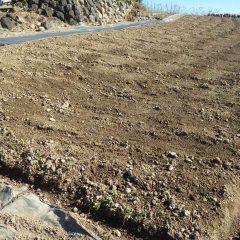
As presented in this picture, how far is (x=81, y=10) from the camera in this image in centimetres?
1461

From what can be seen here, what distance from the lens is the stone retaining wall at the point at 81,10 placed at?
1352cm

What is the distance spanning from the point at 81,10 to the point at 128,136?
35.4 feet

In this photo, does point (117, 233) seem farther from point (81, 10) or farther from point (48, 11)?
point (81, 10)

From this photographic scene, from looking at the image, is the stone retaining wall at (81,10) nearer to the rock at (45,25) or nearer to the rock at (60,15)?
the rock at (60,15)

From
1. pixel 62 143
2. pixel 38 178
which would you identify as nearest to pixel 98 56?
pixel 62 143

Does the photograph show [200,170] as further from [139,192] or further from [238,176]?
[139,192]

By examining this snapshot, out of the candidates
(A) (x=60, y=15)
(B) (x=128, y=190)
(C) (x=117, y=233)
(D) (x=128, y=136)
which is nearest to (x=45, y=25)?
(A) (x=60, y=15)

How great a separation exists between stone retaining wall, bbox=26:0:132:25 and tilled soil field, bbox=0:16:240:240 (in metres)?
5.77

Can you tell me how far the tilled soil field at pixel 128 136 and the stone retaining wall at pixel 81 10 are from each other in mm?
5775

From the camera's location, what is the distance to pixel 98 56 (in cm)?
791

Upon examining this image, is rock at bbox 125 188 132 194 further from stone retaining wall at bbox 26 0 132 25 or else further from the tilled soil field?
stone retaining wall at bbox 26 0 132 25

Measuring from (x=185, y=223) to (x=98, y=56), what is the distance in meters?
5.09

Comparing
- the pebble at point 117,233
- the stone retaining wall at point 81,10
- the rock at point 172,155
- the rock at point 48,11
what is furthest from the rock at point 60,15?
the pebble at point 117,233

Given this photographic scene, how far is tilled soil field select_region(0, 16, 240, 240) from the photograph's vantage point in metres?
3.50
